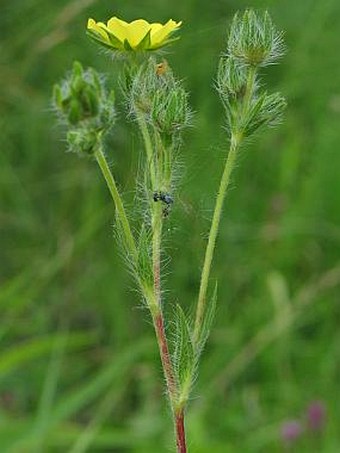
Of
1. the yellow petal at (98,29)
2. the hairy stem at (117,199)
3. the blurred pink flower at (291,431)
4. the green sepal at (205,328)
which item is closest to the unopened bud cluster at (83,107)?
the hairy stem at (117,199)

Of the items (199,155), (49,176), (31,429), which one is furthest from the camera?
(49,176)

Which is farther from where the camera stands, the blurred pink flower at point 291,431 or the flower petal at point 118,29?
Result: the blurred pink flower at point 291,431

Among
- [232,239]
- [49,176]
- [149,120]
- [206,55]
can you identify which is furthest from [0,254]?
[149,120]

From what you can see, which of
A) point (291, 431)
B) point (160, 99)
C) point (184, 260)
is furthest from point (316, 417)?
point (160, 99)

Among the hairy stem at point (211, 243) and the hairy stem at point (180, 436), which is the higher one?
the hairy stem at point (211, 243)

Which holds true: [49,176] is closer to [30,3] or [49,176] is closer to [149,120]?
[30,3]

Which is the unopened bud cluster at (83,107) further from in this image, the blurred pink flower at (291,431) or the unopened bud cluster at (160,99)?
the blurred pink flower at (291,431)

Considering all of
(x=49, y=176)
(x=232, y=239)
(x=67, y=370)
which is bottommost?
(x=67, y=370)

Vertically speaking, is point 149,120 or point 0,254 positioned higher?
point 0,254
